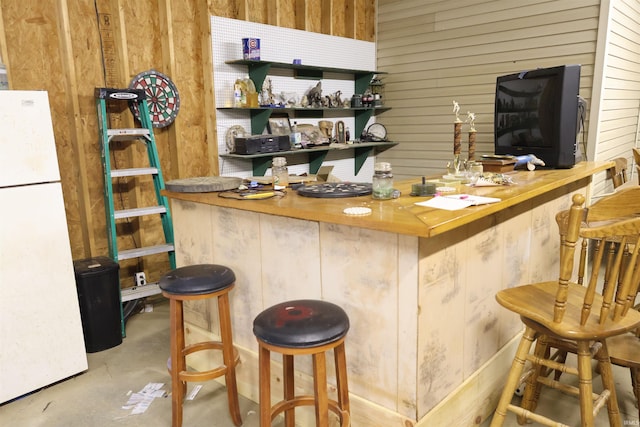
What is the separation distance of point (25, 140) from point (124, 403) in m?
1.54

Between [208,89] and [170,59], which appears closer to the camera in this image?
[170,59]

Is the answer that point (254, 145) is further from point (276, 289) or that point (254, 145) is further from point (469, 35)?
point (469, 35)

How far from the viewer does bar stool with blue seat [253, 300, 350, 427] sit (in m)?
1.57

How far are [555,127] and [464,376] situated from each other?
1.84 metres

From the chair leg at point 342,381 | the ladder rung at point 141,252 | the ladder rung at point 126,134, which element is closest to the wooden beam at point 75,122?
the ladder rung at point 126,134

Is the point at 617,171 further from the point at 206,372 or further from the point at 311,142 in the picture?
the point at 206,372

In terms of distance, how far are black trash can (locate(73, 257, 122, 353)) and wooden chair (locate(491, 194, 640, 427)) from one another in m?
2.51

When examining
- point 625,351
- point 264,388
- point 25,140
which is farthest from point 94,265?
point 625,351

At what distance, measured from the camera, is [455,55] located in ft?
16.5

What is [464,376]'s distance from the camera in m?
2.10

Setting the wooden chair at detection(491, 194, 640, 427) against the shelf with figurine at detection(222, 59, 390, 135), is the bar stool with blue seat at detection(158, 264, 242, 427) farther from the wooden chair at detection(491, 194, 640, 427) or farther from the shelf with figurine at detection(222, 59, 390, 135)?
the shelf with figurine at detection(222, 59, 390, 135)

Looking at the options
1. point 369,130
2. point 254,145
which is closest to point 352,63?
point 369,130

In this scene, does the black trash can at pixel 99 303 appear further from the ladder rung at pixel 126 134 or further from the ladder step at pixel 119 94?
the ladder step at pixel 119 94

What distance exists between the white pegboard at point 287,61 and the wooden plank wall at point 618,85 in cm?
258
